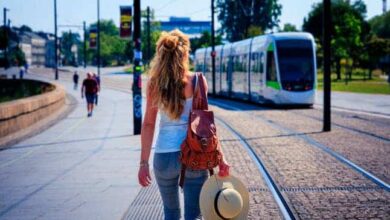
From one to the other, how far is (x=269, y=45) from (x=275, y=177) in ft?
56.5

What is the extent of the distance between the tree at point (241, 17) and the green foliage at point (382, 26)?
28677 millimetres

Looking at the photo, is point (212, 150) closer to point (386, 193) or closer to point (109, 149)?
point (386, 193)

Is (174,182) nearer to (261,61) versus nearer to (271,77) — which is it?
(271,77)

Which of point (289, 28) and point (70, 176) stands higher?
point (289, 28)

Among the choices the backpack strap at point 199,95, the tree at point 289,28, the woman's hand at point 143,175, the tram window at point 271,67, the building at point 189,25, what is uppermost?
the tree at point 289,28

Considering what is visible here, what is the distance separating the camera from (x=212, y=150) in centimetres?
389

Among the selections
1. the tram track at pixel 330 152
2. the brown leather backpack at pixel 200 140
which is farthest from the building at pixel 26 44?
the brown leather backpack at pixel 200 140

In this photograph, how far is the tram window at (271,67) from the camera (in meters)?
25.4

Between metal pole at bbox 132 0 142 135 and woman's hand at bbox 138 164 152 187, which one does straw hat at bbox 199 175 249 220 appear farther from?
metal pole at bbox 132 0 142 135

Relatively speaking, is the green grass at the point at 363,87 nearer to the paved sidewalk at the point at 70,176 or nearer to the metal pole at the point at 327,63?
the metal pole at the point at 327,63

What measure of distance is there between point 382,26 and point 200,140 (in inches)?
4735

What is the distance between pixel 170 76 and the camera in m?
3.92

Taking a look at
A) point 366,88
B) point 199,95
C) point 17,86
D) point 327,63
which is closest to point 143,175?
point 199,95

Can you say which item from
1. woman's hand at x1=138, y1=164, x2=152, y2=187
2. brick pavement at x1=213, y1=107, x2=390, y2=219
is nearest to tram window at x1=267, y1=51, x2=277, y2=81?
brick pavement at x1=213, y1=107, x2=390, y2=219
